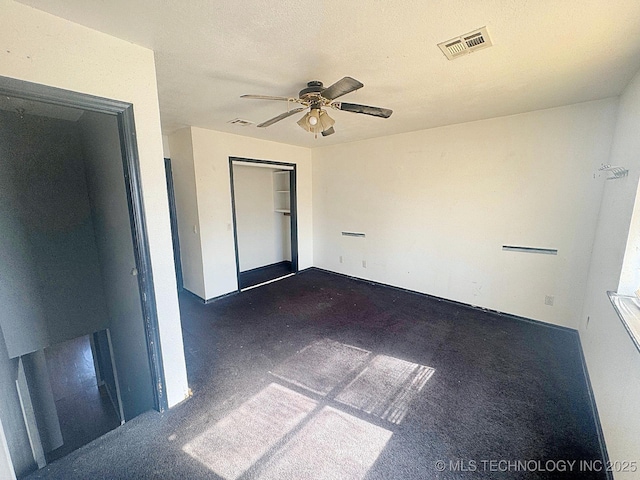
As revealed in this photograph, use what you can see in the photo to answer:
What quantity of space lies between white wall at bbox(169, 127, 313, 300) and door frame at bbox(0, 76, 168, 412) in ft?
6.39

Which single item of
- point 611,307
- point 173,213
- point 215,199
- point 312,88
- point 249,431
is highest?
point 312,88

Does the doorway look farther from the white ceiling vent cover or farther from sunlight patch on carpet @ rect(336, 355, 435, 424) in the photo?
the white ceiling vent cover

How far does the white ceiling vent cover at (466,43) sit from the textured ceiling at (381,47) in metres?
0.04

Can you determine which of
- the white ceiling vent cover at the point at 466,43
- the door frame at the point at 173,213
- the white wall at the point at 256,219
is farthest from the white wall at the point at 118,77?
the white wall at the point at 256,219

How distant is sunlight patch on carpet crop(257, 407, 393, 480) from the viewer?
4.83ft

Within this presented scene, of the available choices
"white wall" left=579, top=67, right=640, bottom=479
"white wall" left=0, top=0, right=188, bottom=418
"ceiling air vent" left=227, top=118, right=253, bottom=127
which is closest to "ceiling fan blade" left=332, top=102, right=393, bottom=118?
"white wall" left=0, top=0, right=188, bottom=418

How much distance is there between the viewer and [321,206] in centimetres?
510

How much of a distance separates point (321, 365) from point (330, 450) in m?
0.82

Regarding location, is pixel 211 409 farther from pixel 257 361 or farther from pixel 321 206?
pixel 321 206

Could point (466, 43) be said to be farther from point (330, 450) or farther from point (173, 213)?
point (173, 213)

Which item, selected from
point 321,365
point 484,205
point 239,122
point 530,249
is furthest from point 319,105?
point 530,249

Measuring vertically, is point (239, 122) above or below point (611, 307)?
above

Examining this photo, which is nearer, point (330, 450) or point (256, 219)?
point (330, 450)

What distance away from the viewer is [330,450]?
1.61m
